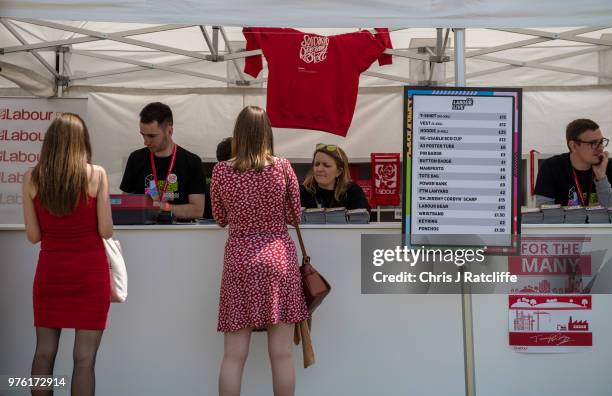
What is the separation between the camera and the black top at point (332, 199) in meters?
4.23

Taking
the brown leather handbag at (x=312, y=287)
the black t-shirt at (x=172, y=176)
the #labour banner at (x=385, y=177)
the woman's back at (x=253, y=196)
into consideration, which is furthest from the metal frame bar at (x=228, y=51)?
the brown leather handbag at (x=312, y=287)

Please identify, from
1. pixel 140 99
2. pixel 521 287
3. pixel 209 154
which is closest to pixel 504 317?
pixel 521 287

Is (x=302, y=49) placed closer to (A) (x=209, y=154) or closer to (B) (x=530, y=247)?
(B) (x=530, y=247)

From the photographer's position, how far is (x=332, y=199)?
4.29 meters

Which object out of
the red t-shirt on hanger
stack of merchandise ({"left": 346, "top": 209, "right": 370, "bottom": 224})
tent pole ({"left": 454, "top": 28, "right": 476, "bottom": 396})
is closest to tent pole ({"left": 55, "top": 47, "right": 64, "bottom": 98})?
the red t-shirt on hanger

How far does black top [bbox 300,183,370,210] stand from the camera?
4.23 meters

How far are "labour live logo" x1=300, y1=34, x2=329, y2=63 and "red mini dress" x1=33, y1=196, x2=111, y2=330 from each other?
193 cm

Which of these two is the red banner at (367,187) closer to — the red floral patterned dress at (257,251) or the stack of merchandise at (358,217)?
the stack of merchandise at (358,217)

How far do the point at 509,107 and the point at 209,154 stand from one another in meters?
3.87

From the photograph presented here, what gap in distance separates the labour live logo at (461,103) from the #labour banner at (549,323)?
0.98 m

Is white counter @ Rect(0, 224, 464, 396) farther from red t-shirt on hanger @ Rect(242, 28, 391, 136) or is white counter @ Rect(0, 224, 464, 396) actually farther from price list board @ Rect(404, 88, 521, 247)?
red t-shirt on hanger @ Rect(242, 28, 391, 136)

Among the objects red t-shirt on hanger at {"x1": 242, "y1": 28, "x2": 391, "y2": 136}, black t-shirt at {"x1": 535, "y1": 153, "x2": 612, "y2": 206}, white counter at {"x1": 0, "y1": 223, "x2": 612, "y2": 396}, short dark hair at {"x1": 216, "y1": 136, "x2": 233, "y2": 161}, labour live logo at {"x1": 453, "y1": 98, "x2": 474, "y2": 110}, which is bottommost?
white counter at {"x1": 0, "y1": 223, "x2": 612, "y2": 396}

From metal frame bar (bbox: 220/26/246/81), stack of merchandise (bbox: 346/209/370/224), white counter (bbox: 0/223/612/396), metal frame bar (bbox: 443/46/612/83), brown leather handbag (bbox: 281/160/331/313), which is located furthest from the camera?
metal frame bar (bbox: 443/46/612/83)

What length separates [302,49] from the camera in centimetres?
443
